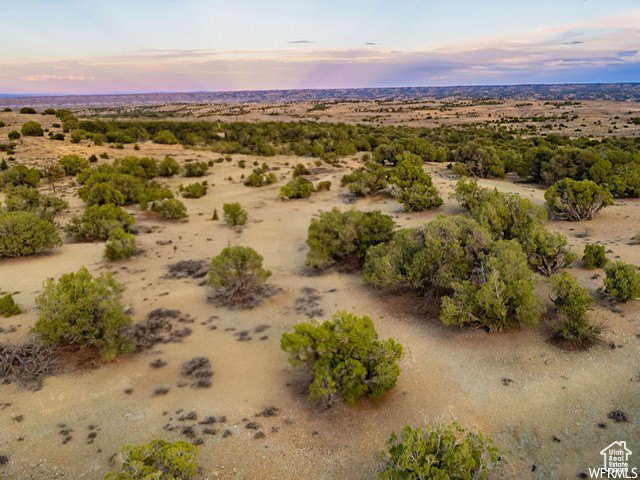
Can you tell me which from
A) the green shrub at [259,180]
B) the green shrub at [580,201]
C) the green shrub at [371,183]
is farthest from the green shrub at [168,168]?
the green shrub at [580,201]

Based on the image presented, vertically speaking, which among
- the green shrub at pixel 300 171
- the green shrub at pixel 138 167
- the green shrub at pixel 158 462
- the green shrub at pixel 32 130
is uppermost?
the green shrub at pixel 32 130

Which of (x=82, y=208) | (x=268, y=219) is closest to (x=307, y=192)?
(x=268, y=219)

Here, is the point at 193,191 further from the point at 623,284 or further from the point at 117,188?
the point at 623,284

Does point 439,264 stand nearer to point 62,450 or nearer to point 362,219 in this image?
point 362,219

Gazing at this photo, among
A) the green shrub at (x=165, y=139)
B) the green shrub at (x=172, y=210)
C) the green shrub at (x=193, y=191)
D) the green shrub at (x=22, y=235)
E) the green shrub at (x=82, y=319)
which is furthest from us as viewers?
the green shrub at (x=165, y=139)

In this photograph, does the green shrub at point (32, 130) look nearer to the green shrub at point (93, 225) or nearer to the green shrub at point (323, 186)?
the green shrub at point (93, 225)

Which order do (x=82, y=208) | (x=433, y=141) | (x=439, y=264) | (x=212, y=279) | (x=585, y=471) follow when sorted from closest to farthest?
(x=585, y=471) < (x=439, y=264) < (x=212, y=279) < (x=82, y=208) < (x=433, y=141)
